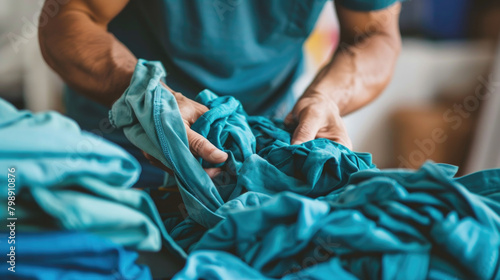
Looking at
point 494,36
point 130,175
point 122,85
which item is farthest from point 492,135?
point 130,175

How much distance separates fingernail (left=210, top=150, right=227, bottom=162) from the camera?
409 millimetres

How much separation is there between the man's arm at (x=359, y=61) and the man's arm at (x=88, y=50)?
11.2 inches

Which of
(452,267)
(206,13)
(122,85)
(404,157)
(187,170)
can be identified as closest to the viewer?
(452,267)

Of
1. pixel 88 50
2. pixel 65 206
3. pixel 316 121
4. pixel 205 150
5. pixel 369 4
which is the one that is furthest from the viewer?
pixel 369 4

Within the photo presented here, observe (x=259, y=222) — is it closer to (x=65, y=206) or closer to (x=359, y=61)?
(x=65, y=206)

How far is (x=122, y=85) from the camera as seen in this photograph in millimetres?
565

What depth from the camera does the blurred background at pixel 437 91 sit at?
2092 mm

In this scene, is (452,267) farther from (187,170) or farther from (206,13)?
(206,13)

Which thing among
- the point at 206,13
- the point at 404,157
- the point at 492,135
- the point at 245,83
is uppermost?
the point at 206,13

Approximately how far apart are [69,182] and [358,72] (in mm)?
623

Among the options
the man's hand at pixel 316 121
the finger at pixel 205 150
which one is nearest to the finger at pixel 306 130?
the man's hand at pixel 316 121

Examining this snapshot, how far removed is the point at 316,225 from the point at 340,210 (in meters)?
0.02

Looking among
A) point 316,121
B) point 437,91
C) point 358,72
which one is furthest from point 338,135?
point 437,91

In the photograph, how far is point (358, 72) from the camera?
785 millimetres
